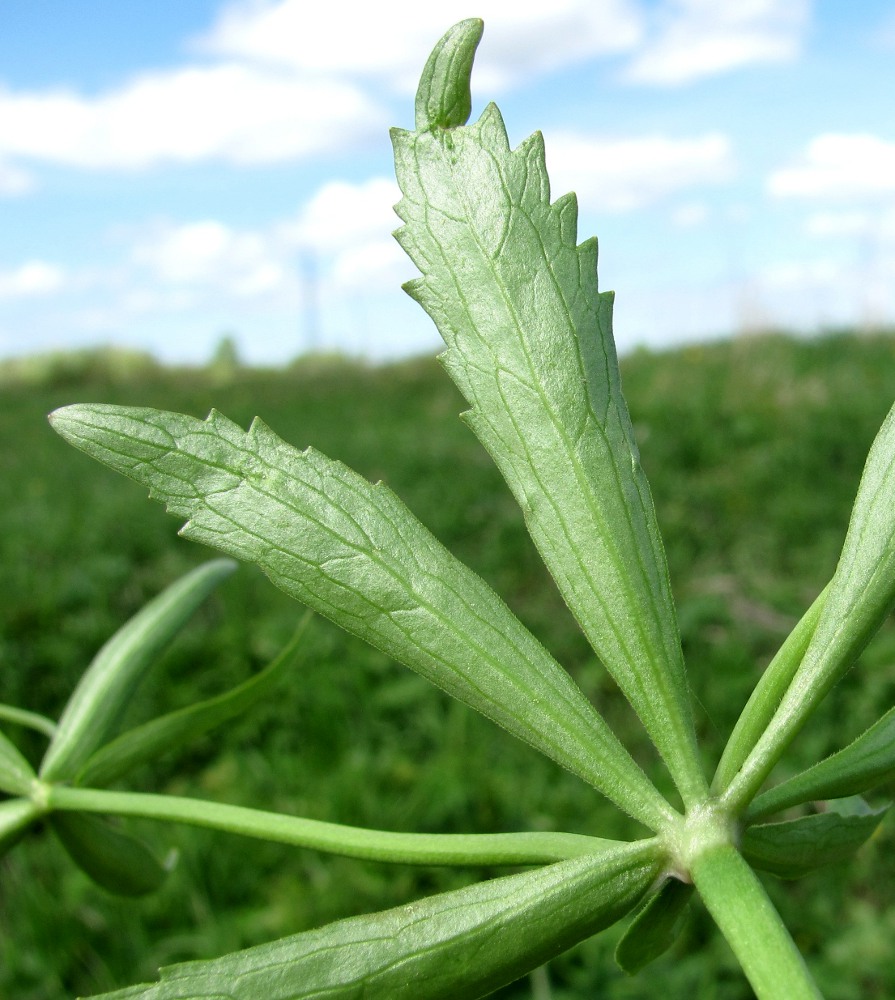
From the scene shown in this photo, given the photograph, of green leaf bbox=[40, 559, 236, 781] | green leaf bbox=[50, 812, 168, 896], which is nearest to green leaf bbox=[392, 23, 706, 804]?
green leaf bbox=[40, 559, 236, 781]

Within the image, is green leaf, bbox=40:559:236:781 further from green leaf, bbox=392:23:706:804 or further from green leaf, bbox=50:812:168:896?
green leaf, bbox=392:23:706:804

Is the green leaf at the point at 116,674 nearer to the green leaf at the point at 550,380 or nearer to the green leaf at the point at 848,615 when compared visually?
the green leaf at the point at 550,380

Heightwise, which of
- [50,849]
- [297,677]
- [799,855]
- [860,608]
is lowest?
[50,849]

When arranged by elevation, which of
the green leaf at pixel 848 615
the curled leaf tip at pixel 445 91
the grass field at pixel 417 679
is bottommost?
the grass field at pixel 417 679

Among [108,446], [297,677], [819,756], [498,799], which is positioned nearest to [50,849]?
[297,677]

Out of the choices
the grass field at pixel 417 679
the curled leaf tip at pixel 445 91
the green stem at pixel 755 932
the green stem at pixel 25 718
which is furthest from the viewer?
the grass field at pixel 417 679

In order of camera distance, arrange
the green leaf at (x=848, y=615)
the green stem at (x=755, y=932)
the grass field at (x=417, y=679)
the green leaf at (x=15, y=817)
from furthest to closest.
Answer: the grass field at (x=417, y=679), the green leaf at (x=15, y=817), the green leaf at (x=848, y=615), the green stem at (x=755, y=932)

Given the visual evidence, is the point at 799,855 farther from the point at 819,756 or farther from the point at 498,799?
the point at 819,756

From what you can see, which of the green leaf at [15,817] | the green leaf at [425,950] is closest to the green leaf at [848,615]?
the green leaf at [425,950]
